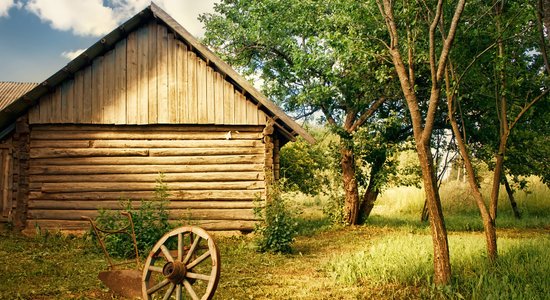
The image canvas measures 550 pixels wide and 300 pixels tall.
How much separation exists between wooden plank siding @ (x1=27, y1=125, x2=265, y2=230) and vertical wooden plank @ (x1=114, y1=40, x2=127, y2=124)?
0.43 metres

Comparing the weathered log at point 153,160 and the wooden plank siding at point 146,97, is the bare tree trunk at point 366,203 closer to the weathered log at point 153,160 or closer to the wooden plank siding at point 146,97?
the weathered log at point 153,160

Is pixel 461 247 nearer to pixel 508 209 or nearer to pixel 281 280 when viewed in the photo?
pixel 281 280

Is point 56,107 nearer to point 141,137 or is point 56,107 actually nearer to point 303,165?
point 141,137

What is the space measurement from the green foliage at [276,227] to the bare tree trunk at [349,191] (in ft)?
19.5

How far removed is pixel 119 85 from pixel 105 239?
4619mm

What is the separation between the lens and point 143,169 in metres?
14.3

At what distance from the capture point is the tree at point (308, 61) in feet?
52.6

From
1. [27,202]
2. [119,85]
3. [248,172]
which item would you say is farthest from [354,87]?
[27,202]

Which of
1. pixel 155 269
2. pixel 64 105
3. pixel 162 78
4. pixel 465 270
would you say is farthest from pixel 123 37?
pixel 465 270

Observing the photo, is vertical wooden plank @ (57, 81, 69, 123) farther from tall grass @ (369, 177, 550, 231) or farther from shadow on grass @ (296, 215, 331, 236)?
tall grass @ (369, 177, 550, 231)

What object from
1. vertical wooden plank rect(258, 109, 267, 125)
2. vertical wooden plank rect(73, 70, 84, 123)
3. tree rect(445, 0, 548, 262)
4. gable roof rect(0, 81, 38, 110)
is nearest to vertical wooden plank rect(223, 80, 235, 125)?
vertical wooden plank rect(258, 109, 267, 125)

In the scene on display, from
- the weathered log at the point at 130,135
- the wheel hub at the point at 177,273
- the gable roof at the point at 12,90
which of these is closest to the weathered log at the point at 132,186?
the weathered log at the point at 130,135

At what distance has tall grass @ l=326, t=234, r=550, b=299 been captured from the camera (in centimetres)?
689

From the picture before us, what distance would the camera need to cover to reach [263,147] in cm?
1426
